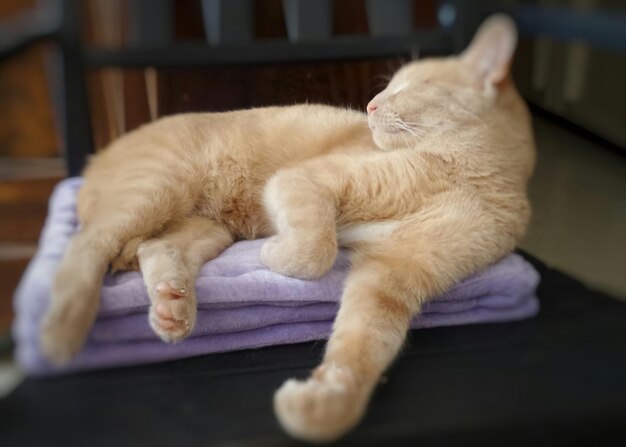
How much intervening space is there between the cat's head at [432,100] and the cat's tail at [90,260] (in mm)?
314

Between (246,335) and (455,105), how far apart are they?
0.44 metres

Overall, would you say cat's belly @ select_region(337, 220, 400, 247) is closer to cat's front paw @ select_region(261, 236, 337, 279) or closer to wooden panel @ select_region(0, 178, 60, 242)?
cat's front paw @ select_region(261, 236, 337, 279)

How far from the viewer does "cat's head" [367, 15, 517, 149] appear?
853 millimetres

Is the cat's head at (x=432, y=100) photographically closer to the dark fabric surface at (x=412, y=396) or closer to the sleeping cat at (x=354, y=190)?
the sleeping cat at (x=354, y=190)

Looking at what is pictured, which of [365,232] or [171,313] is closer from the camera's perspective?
[171,313]

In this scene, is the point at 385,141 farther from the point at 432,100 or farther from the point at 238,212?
the point at 238,212

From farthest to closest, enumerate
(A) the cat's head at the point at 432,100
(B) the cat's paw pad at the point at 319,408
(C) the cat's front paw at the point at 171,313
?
(A) the cat's head at the point at 432,100 → (C) the cat's front paw at the point at 171,313 → (B) the cat's paw pad at the point at 319,408

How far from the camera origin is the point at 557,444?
62cm

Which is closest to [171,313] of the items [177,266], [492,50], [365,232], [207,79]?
[177,266]

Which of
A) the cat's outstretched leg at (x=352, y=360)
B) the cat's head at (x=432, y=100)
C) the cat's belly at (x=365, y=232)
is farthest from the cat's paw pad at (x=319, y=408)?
the cat's head at (x=432, y=100)

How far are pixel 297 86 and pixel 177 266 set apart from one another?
0.34 meters

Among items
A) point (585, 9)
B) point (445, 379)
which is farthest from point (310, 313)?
point (585, 9)

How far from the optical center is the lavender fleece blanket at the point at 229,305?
0.61m

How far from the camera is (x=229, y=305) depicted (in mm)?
749
